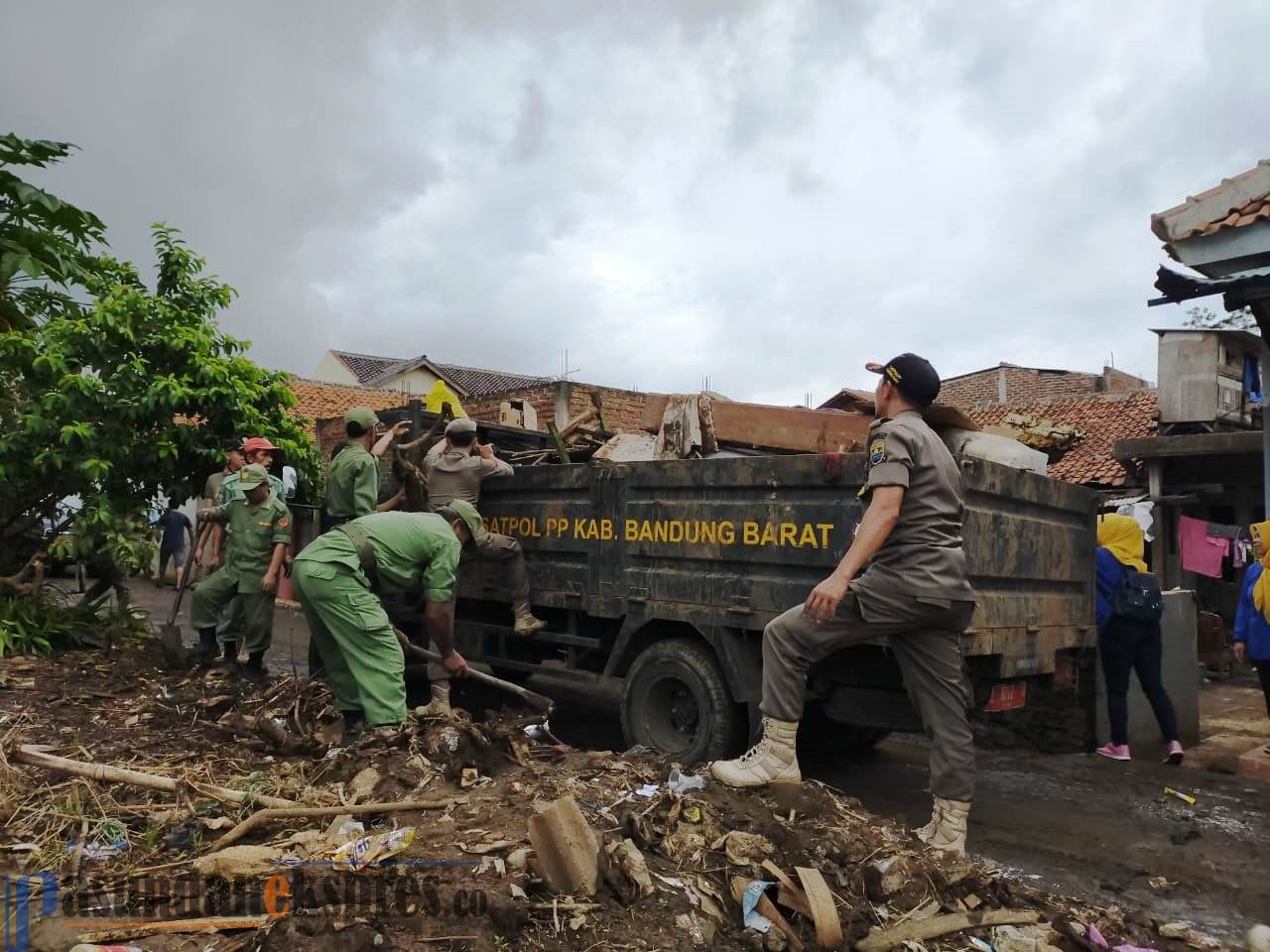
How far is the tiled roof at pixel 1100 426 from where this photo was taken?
1420 centimetres

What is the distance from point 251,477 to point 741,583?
152 inches

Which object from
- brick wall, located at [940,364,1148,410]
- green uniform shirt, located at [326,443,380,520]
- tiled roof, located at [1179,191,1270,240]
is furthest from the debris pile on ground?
brick wall, located at [940,364,1148,410]

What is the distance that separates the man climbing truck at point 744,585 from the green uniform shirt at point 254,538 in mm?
1720

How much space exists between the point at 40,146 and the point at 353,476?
2838 millimetres

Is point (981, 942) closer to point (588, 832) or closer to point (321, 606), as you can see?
point (588, 832)

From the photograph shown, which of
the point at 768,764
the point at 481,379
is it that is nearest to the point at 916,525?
the point at 768,764

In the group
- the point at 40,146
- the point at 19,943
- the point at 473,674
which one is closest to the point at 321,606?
the point at 473,674

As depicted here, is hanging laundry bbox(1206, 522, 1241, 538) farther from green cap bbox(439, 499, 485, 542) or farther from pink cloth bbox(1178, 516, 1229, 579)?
green cap bbox(439, 499, 485, 542)

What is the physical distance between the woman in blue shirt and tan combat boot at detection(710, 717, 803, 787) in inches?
142

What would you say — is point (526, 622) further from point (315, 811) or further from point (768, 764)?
point (315, 811)

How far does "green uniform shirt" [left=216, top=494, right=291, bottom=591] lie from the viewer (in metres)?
6.40

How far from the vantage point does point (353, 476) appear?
5938 mm

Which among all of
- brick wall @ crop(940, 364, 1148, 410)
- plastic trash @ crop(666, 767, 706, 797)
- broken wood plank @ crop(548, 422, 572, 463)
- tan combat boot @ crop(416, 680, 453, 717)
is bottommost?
plastic trash @ crop(666, 767, 706, 797)

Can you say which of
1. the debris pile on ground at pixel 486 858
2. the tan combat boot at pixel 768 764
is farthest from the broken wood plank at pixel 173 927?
the tan combat boot at pixel 768 764
